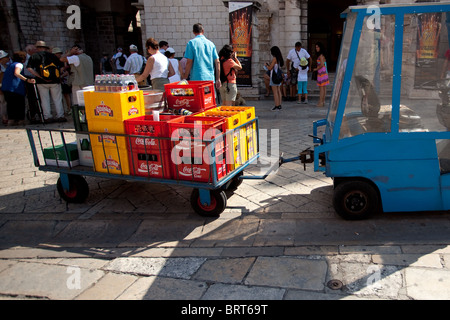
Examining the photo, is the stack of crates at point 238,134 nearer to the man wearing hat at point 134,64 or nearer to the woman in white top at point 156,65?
the woman in white top at point 156,65

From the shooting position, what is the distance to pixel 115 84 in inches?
165

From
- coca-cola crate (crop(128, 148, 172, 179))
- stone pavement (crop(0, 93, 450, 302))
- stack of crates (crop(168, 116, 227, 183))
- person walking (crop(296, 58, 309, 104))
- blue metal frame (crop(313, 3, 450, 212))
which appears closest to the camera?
stone pavement (crop(0, 93, 450, 302))

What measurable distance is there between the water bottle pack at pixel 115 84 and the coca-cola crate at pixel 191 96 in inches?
30.0

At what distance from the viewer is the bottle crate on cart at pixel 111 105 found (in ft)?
13.6

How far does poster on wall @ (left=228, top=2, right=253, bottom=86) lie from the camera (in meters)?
12.1

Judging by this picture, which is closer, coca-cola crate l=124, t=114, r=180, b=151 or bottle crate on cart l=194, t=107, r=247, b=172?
coca-cola crate l=124, t=114, r=180, b=151

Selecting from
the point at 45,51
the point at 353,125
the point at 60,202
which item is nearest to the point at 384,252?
the point at 353,125

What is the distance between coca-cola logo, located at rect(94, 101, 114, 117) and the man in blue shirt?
102 inches

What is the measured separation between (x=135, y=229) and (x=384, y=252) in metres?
2.54

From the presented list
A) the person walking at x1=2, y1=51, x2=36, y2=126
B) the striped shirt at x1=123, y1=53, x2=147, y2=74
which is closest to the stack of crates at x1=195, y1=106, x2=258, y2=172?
the striped shirt at x1=123, y1=53, x2=147, y2=74

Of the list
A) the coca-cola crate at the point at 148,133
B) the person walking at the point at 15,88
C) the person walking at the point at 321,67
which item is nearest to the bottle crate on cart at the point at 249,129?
the coca-cola crate at the point at 148,133

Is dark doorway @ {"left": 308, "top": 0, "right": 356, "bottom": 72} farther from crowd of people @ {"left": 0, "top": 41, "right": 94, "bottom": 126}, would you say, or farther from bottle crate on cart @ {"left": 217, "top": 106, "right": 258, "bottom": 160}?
bottle crate on cart @ {"left": 217, "top": 106, "right": 258, "bottom": 160}
